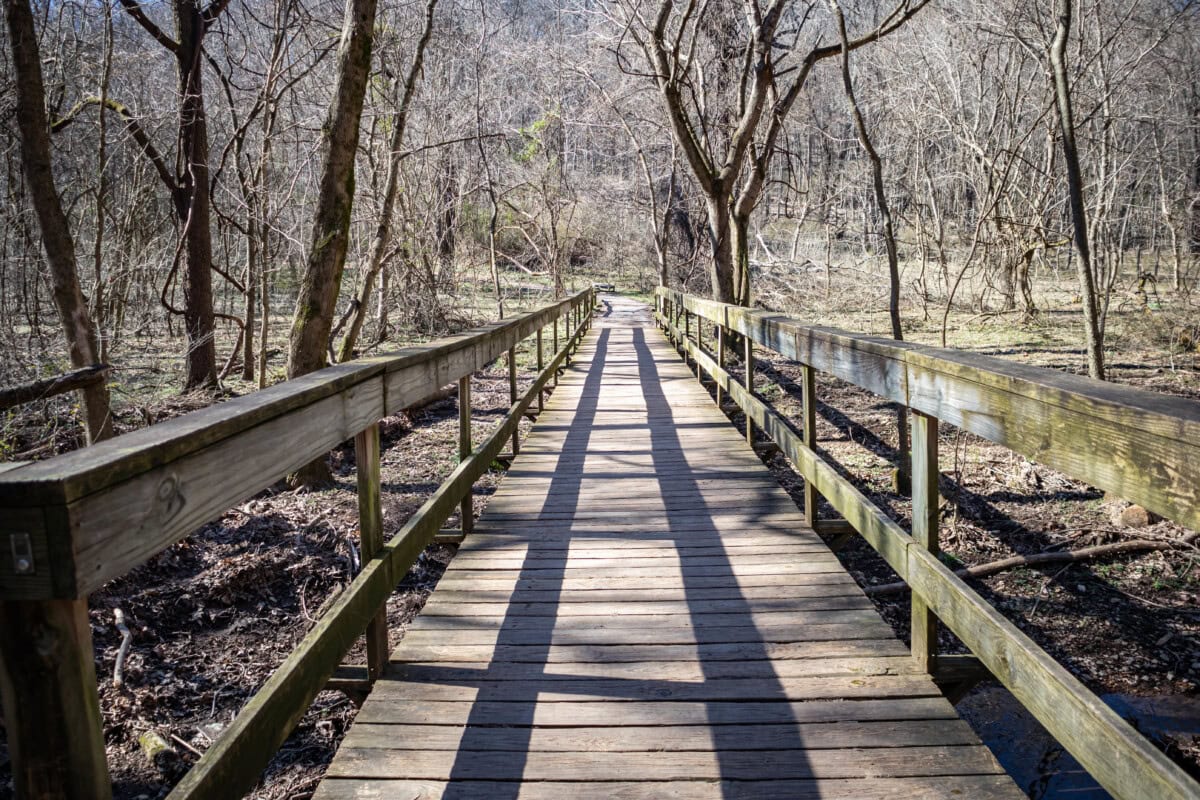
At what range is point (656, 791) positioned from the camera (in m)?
2.17

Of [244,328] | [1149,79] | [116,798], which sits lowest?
[116,798]

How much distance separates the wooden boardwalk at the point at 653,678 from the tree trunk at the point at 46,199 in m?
3.99

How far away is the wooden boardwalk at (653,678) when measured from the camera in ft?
7.36

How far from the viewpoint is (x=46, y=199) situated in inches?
249

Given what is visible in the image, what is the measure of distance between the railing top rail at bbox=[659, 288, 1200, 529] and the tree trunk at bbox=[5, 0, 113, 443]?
5.68 m

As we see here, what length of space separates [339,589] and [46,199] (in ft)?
12.7

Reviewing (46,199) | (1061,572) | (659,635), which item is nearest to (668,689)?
(659,635)

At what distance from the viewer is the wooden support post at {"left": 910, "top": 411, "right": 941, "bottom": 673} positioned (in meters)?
2.68

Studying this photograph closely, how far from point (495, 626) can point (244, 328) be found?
870 cm

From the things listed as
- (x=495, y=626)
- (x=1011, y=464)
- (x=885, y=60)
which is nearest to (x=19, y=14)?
(x=495, y=626)

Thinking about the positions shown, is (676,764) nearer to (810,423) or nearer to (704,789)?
(704,789)

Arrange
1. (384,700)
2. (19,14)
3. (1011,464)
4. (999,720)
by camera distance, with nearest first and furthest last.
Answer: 1. (384,700)
2. (999,720)
3. (19,14)
4. (1011,464)

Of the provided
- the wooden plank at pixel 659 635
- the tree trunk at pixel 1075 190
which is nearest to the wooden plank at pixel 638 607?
the wooden plank at pixel 659 635

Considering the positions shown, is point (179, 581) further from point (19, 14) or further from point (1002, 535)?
point (1002, 535)
